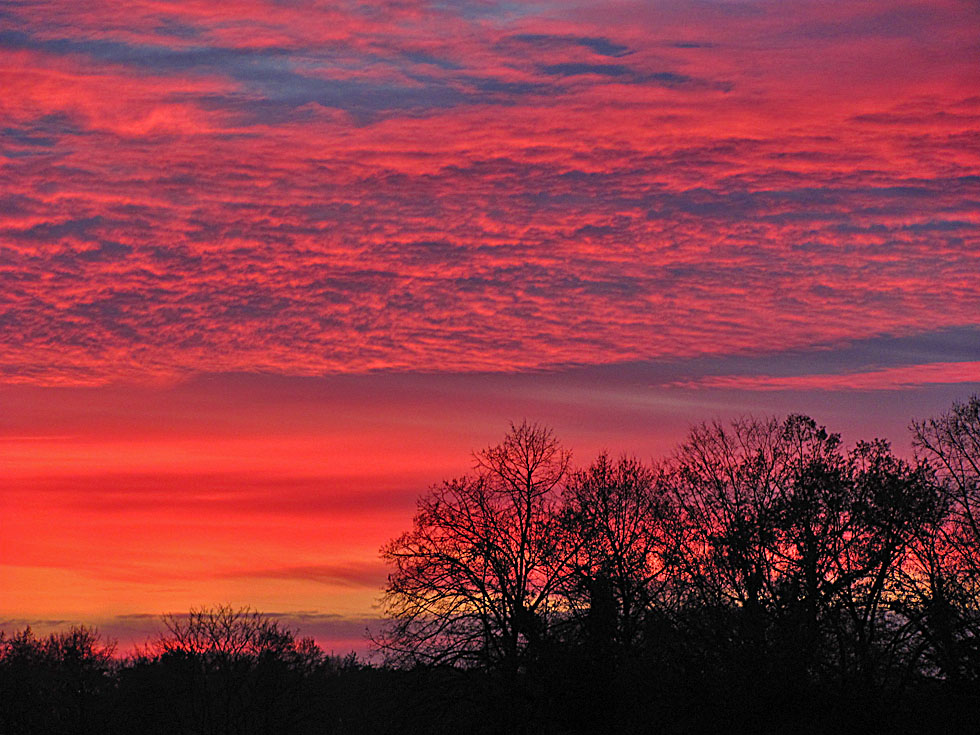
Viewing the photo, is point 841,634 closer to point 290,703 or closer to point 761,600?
point 761,600

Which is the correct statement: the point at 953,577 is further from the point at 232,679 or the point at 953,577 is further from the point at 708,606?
the point at 232,679

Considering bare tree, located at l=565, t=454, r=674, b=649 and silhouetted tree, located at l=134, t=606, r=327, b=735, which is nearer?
bare tree, located at l=565, t=454, r=674, b=649

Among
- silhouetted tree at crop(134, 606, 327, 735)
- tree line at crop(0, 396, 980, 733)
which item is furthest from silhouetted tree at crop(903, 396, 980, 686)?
silhouetted tree at crop(134, 606, 327, 735)

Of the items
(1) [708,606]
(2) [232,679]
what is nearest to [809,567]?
(1) [708,606]

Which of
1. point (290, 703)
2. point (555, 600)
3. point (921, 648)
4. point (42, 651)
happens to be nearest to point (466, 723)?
point (555, 600)

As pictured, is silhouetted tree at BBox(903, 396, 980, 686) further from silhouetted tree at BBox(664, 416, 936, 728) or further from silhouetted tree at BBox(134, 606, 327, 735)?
silhouetted tree at BBox(134, 606, 327, 735)

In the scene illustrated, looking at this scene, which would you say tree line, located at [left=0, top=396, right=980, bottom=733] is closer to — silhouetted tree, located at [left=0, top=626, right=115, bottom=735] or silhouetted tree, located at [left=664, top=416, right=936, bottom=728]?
silhouetted tree, located at [left=664, top=416, right=936, bottom=728]

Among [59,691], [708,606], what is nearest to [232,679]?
[59,691]

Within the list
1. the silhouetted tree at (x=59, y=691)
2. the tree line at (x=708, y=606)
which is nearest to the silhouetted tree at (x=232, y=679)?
the silhouetted tree at (x=59, y=691)

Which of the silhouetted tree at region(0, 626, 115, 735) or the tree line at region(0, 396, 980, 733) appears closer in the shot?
the tree line at region(0, 396, 980, 733)

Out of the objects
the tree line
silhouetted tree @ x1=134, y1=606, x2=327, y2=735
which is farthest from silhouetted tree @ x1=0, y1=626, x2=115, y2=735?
the tree line

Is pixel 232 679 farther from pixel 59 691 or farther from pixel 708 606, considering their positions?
pixel 708 606

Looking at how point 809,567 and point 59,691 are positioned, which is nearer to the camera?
point 809,567

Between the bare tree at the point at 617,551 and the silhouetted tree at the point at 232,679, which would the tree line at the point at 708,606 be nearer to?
the bare tree at the point at 617,551
